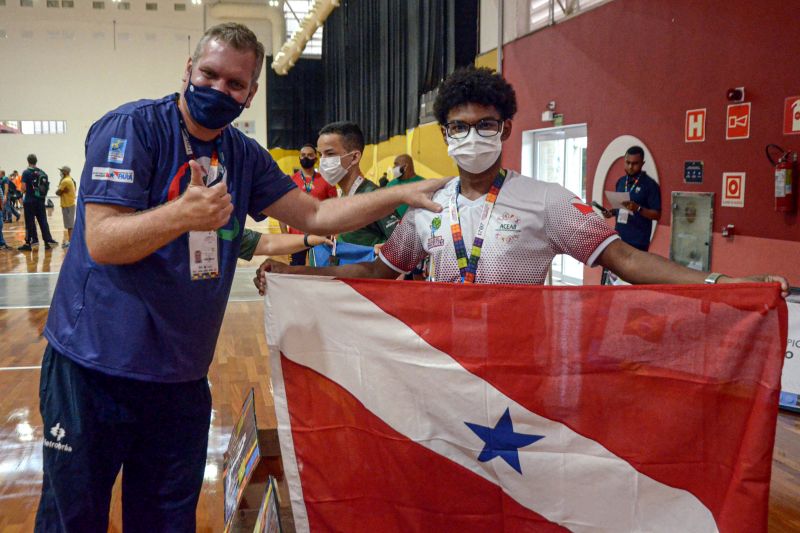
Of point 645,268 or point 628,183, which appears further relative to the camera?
point 628,183

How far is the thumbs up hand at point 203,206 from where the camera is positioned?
145 cm

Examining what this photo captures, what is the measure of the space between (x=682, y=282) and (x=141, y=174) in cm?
136

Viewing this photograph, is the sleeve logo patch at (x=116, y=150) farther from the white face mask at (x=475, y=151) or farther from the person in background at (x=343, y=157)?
the person in background at (x=343, y=157)

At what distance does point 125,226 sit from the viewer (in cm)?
149

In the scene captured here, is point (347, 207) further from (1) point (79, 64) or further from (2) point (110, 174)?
(1) point (79, 64)

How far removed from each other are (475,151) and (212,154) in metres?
0.72

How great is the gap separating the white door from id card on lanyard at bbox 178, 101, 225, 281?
21.7 ft

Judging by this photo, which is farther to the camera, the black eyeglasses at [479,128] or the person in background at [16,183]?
the person in background at [16,183]

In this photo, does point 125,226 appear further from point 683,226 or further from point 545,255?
point 683,226

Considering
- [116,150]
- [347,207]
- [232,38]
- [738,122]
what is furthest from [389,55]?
[116,150]

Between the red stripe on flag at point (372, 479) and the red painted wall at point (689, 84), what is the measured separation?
407cm

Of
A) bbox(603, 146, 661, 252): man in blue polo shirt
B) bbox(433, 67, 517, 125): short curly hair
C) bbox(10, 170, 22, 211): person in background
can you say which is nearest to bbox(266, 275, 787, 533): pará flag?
bbox(433, 67, 517, 125): short curly hair

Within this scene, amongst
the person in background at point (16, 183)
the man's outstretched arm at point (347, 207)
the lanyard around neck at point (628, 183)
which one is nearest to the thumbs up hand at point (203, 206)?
the man's outstretched arm at point (347, 207)

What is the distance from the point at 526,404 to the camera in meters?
1.86
